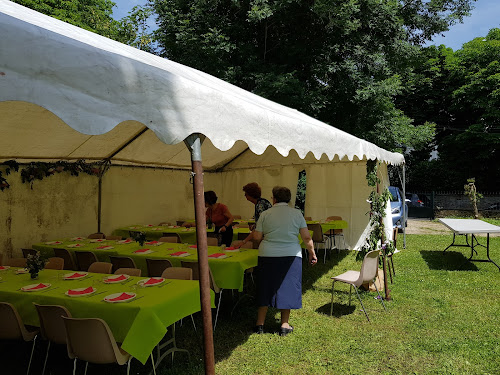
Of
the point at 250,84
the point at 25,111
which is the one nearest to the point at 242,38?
the point at 250,84

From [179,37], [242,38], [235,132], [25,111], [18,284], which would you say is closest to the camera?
[235,132]

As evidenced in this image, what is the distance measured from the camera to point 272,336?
4.62 meters

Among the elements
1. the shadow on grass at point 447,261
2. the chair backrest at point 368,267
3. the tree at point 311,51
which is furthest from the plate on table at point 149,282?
the tree at point 311,51

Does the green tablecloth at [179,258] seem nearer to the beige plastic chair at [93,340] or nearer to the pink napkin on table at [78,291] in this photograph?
the pink napkin on table at [78,291]

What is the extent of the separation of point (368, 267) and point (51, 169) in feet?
20.6

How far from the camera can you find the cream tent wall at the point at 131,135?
7.47 feet

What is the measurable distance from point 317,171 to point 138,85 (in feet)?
27.7

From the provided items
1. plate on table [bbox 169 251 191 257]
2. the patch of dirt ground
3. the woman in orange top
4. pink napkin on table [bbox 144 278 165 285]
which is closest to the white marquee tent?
the woman in orange top

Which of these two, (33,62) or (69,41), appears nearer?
(33,62)

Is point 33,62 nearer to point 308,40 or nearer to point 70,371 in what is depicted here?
point 70,371

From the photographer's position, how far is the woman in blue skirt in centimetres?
443

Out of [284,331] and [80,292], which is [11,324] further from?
[284,331]

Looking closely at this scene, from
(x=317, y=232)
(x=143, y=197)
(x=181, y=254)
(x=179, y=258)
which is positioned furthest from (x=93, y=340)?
(x=143, y=197)

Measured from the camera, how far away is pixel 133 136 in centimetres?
715
